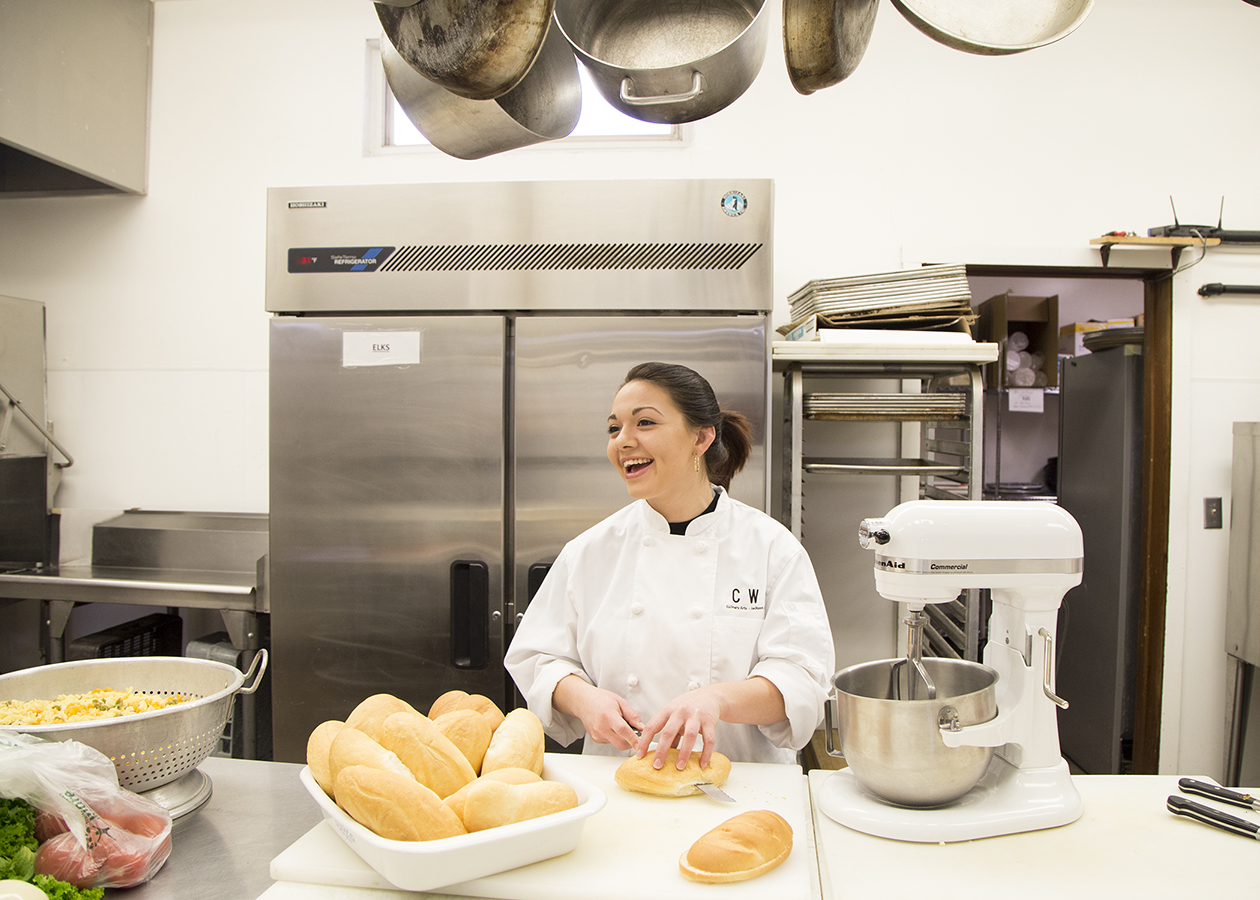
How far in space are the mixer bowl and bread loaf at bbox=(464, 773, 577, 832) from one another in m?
0.44

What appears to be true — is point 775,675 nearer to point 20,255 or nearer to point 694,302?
point 694,302

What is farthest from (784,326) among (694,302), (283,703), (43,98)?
(43,98)

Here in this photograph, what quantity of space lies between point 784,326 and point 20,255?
3.25m

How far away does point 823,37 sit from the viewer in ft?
2.69

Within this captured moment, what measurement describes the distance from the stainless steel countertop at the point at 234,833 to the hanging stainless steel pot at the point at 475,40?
1027mm

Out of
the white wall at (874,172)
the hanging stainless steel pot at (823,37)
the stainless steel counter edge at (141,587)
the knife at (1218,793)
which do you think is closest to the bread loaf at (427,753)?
the hanging stainless steel pot at (823,37)

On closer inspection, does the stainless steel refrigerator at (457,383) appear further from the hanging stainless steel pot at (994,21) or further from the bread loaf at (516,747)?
the hanging stainless steel pot at (994,21)

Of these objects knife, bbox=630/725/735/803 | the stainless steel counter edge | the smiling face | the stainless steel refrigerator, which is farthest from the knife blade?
the stainless steel counter edge

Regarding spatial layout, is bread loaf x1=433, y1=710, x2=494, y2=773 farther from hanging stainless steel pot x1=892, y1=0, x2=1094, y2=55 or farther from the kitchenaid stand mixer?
hanging stainless steel pot x1=892, y1=0, x2=1094, y2=55

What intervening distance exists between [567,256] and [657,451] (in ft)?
3.18

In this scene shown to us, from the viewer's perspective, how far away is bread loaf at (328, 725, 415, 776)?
909 mm

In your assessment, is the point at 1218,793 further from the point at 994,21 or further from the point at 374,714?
the point at 374,714

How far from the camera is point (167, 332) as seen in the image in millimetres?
3070

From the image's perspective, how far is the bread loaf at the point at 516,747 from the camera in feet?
3.24
